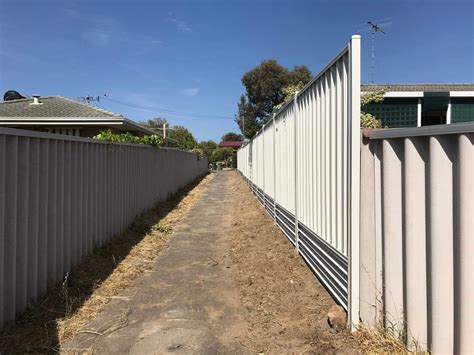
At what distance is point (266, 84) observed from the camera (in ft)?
172

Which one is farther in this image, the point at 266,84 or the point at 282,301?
the point at 266,84

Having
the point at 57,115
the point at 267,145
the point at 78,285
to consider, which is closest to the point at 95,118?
the point at 57,115

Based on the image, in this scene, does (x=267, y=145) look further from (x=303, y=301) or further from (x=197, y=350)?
(x=197, y=350)

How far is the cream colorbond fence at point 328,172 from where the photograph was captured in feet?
11.6

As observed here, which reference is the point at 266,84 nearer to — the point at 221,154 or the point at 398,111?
the point at 221,154

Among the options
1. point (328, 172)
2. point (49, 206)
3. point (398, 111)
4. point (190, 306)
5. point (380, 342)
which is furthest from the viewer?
point (398, 111)

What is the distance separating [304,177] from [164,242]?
3919 millimetres

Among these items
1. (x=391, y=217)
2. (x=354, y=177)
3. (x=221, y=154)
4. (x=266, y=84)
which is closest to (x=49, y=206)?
(x=354, y=177)

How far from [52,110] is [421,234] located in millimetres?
16050

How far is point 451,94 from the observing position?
1736 centimetres

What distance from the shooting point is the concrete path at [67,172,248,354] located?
3.86 metres

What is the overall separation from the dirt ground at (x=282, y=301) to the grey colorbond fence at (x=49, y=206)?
7.38ft

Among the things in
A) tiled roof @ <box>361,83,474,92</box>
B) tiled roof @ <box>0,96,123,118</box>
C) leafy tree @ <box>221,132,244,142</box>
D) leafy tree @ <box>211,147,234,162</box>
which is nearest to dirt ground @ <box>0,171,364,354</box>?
tiled roof @ <box>0,96,123,118</box>

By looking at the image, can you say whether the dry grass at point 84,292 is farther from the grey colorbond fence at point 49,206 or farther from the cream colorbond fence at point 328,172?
the cream colorbond fence at point 328,172
